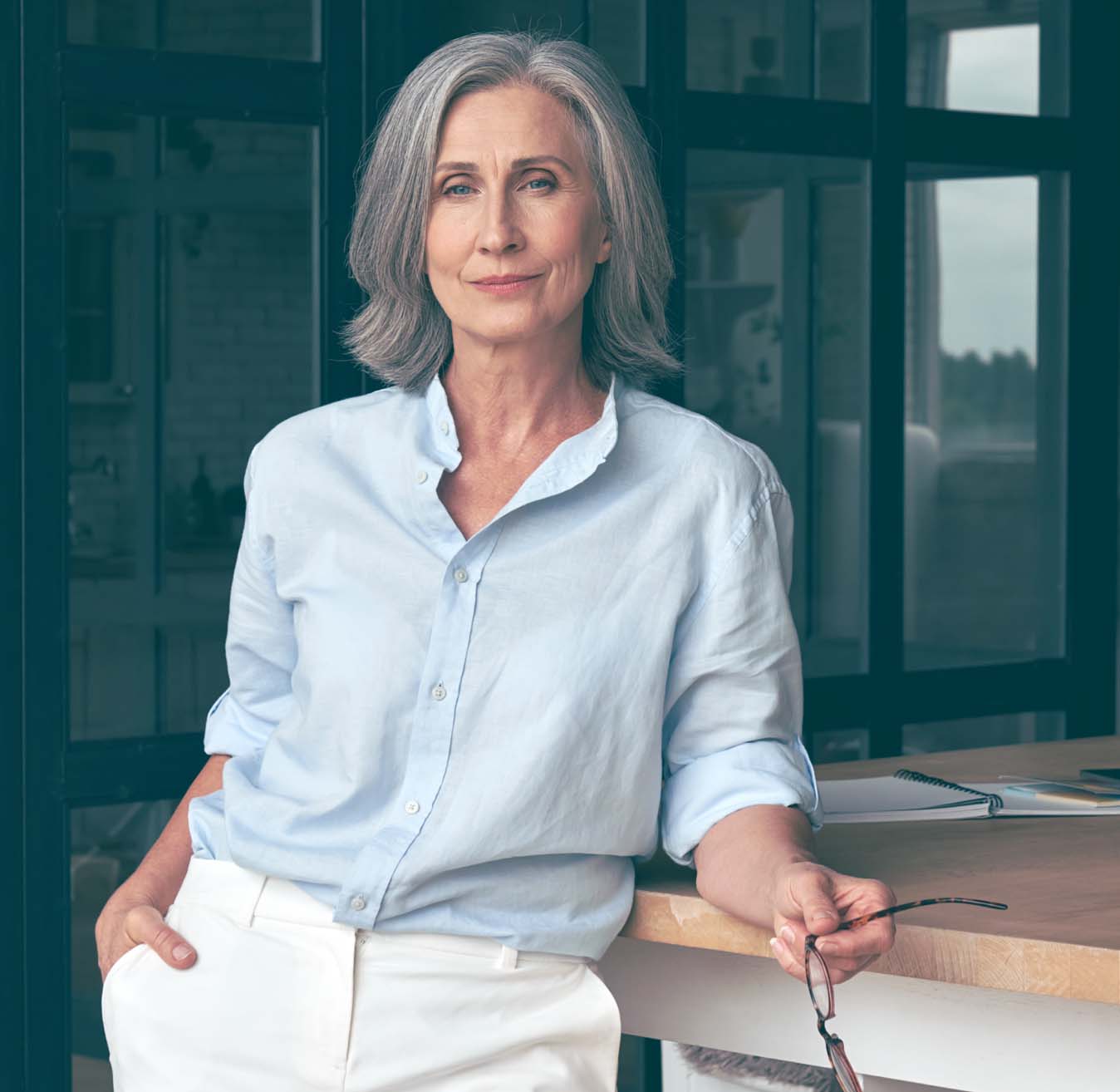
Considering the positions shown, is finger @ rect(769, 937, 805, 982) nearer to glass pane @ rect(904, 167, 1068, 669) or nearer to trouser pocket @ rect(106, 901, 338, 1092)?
trouser pocket @ rect(106, 901, 338, 1092)

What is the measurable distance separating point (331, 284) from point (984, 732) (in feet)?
15.2

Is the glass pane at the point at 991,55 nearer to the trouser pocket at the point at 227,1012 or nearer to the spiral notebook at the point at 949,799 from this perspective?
the spiral notebook at the point at 949,799

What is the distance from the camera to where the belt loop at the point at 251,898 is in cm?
158

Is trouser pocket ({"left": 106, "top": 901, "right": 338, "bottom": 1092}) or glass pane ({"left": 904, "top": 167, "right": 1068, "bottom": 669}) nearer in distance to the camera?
trouser pocket ({"left": 106, "top": 901, "right": 338, "bottom": 1092})

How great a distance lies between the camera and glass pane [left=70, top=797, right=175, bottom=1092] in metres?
2.56

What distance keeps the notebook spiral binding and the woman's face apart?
796 millimetres

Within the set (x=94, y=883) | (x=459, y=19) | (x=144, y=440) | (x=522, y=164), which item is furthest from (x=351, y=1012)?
(x=94, y=883)

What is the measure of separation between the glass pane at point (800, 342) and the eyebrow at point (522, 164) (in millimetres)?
1009

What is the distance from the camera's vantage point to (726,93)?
2.71 meters

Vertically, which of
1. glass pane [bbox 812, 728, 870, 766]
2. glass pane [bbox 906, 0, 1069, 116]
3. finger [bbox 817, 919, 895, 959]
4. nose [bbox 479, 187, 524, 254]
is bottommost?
glass pane [bbox 812, 728, 870, 766]

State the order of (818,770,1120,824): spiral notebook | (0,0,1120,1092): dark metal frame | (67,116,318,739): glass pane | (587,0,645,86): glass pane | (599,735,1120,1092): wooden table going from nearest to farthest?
1. (599,735,1120,1092): wooden table
2. (818,770,1120,824): spiral notebook
3. (0,0,1120,1092): dark metal frame
4. (67,116,318,739): glass pane
5. (587,0,645,86): glass pane

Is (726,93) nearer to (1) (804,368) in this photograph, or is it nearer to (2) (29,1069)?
(1) (804,368)

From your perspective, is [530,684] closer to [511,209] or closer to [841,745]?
[511,209]

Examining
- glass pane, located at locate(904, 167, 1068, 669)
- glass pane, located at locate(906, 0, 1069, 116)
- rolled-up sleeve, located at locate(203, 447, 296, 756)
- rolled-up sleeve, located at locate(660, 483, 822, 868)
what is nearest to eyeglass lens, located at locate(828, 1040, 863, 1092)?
rolled-up sleeve, located at locate(660, 483, 822, 868)
